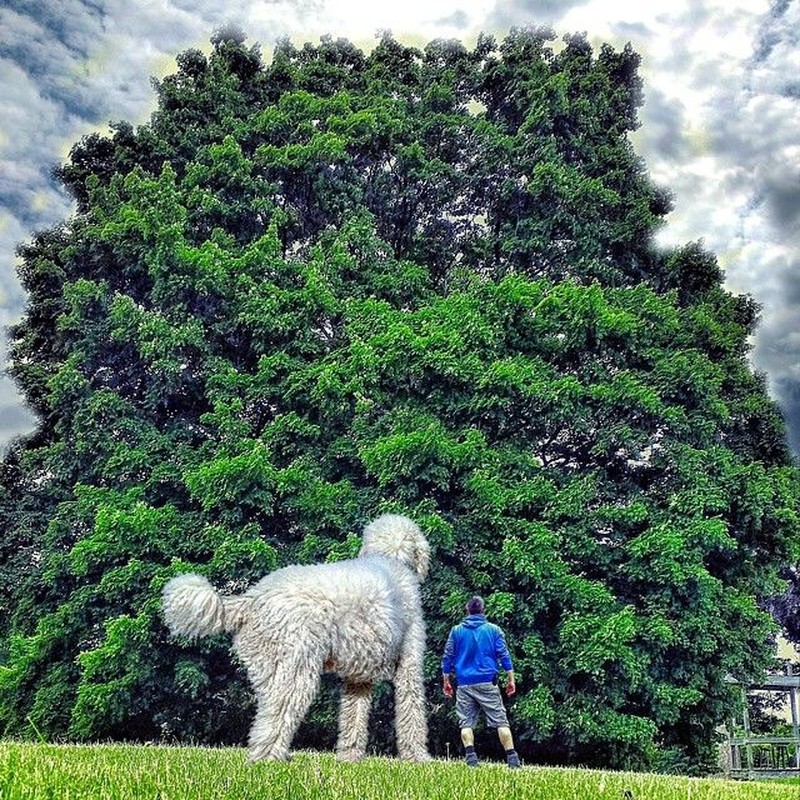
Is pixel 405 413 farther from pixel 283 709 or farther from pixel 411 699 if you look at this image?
pixel 283 709

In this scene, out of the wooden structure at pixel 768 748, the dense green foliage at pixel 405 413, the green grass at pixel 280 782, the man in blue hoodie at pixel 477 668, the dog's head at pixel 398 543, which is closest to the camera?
the green grass at pixel 280 782

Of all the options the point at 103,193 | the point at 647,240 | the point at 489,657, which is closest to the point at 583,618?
the point at 489,657

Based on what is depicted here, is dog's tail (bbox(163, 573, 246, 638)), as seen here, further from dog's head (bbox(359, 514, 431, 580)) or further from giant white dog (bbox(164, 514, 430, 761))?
dog's head (bbox(359, 514, 431, 580))

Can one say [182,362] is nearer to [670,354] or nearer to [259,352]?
[259,352]

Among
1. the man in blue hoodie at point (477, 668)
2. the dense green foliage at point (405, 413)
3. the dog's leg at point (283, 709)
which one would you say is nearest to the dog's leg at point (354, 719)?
the man in blue hoodie at point (477, 668)

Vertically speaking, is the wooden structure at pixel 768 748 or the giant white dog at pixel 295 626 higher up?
the wooden structure at pixel 768 748

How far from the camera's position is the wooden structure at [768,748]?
75.4ft

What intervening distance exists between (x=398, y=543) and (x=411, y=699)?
1.68 m

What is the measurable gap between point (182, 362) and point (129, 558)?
12.4ft

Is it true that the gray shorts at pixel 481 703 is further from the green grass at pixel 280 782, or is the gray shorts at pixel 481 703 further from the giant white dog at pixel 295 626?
the green grass at pixel 280 782

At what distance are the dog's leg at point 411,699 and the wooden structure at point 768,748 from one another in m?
13.7

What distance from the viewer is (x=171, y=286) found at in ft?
59.8

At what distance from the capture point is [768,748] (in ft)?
87.2

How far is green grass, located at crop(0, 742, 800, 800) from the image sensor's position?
5523 mm
